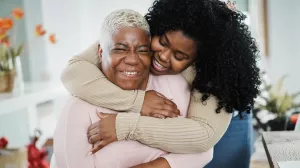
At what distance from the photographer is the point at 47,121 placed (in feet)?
14.5

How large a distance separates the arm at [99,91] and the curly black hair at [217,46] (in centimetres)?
27

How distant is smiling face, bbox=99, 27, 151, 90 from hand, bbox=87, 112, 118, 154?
0.53 feet

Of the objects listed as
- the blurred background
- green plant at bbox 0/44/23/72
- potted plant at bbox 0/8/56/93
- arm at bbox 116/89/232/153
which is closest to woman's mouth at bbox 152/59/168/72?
arm at bbox 116/89/232/153

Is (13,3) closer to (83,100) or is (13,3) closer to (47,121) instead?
(47,121)

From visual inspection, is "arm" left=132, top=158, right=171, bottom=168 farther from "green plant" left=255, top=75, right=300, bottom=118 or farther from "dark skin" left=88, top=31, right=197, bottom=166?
"green plant" left=255, top=75, right=300, bottom=118

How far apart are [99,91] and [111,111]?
4.5 inches

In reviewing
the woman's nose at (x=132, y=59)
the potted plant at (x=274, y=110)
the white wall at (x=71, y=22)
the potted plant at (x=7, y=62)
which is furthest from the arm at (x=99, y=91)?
the white wall at (x=71, y=22)

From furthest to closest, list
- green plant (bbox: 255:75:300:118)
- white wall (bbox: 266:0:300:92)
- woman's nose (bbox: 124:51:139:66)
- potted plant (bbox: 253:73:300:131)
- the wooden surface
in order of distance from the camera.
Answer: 1. white wall (bbox: 266:0:300:92)
2. green plant (bbox: 255:75:300:118)
3. potted plant (bbox: 253:73:300:131)
4. woman's nose (bbox: 124:51:139:66)
5. the wooden surface

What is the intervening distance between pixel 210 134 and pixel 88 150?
0.45 meters

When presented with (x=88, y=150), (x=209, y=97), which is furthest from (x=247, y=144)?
(x=88, y=150)

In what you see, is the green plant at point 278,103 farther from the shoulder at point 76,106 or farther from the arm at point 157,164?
the shoulder at point 76,106

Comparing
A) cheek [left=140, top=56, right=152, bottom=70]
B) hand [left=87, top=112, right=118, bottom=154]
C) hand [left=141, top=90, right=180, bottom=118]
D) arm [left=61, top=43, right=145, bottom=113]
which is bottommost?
hand [left=87, top=112, right=118, bottom=154]

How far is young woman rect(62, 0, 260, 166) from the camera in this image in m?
1.42

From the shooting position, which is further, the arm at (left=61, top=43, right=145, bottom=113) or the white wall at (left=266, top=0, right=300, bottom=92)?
the white wall at (left=266, top=0, right=300, bottom=92)
